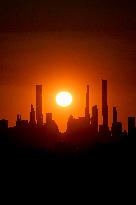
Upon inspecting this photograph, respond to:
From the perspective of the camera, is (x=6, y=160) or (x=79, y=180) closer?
(x=79, y=180)

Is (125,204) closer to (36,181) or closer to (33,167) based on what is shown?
(36,181)

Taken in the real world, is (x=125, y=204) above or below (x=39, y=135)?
below

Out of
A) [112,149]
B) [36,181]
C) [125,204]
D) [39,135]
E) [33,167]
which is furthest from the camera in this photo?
[39,135]

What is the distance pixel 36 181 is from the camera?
97.0m

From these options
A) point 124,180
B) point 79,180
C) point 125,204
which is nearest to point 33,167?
point 79,180

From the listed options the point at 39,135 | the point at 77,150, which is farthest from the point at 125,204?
the point at 39,135

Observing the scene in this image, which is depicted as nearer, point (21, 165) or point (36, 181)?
point (36, 181)

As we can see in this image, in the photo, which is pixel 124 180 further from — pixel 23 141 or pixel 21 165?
pixel 23 141

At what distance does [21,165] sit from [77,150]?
852 inches

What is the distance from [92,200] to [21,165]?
2103cm

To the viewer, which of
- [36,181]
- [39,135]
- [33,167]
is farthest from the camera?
[39,135]

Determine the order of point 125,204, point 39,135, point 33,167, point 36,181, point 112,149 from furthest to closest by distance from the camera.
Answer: point 39,135
point 112,149
point 33,167
point 36,181
point 125,204

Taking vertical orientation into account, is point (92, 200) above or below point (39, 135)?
below

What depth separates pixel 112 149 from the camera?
124 m
